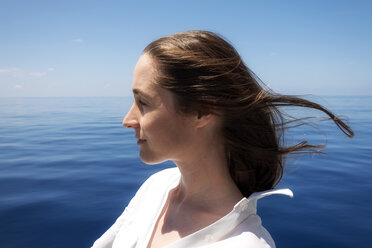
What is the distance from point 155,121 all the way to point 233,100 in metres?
0.31

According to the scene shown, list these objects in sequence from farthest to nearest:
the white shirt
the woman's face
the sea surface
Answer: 1. the sea surface
2. the woman's face
3. the white shirt

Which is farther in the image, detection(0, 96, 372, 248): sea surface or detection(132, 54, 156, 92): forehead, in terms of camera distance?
detection(0, 96, 372, 248): sea surface

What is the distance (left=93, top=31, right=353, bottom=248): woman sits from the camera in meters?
1.08

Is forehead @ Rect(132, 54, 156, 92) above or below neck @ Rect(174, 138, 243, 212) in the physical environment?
above

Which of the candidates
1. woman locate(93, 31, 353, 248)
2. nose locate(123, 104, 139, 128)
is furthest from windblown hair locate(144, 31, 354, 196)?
nose locate(123, 104, 139, 128)

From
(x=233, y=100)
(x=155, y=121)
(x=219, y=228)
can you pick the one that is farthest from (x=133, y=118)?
(x=219, y=228)

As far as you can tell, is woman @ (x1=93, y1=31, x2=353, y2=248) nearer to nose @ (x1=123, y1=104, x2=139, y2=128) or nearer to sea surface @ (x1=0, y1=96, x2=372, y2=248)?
nose @ (x1=123, y1=104, x2=139, y2=128)

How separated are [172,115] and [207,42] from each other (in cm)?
32

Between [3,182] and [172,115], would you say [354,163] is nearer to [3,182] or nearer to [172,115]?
[172,115]

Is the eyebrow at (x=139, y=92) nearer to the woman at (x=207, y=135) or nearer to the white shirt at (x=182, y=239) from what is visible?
the woman at (x=207, y=135)

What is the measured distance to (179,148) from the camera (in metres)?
1.16

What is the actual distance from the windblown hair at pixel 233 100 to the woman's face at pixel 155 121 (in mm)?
37

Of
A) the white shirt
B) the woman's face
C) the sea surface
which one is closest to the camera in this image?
the white shirt

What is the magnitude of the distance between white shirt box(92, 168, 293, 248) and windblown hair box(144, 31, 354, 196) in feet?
0.69
